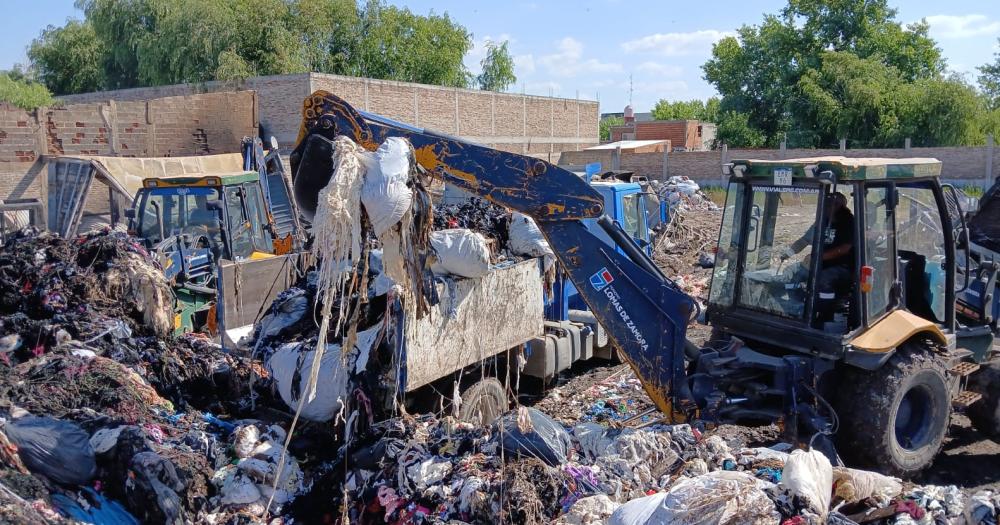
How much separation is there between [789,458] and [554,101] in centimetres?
3220

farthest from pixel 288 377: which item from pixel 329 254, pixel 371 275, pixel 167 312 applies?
pixel 167 312

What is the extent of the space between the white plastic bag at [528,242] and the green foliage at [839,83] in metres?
26.1

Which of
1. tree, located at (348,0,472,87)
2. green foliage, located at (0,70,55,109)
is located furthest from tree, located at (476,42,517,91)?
green foliage, located at (0,70,55,109)

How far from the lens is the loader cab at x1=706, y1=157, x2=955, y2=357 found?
4.96 metres

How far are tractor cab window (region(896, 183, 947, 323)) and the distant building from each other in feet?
105

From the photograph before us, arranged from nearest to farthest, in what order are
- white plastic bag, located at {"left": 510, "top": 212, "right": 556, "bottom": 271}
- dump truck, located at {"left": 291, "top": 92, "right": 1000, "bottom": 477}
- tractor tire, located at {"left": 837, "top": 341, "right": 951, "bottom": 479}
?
1. dump truck, located at {"left": 291, "top": 92, "right": 1000, "bottom": 477}
2. tractor tire, located at {"left": 837, "top": 341, "right": 951, "bottom": 479}
3. white plastic bag, located at {"left": 510, "top": 212, "right": 556, "bottom": 271}

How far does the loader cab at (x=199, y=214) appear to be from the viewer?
8781 millimetres

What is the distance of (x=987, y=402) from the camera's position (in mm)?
5852

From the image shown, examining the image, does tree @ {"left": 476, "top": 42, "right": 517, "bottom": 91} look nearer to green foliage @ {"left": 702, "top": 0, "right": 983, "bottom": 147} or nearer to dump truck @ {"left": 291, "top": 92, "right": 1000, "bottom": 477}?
green foliage @ {"left": 702, "top": 0, "right": 983, "bottom": 147}

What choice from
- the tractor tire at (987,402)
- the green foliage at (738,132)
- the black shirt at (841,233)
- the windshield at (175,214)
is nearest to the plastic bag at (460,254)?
the black shirt at (841,233)

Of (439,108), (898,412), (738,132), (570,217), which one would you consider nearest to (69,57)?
(439,108)

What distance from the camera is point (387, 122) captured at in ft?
13.8

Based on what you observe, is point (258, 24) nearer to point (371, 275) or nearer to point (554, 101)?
point (554, 101)

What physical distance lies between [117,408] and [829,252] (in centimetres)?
503
